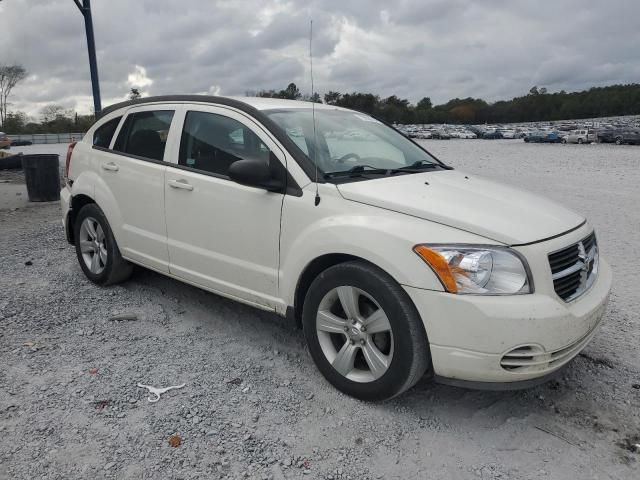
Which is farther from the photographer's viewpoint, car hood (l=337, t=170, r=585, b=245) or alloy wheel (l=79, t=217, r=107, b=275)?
alloy wheel (l=79, t=217, r=107, b=275)

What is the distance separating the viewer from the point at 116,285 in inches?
199

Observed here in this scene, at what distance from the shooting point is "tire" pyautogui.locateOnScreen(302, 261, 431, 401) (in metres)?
2.82

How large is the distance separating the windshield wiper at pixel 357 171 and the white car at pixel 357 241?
2 centimetres

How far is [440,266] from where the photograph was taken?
270 cm

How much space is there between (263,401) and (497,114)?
16634cm

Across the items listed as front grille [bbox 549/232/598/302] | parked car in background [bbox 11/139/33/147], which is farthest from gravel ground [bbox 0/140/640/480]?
parked car in background [bbox 11/139/33/147]

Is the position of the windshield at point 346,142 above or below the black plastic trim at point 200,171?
above

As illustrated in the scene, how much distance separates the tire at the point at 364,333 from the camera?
282 centimetres

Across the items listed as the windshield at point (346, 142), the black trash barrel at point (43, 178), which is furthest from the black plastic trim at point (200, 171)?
the black trash barrel at point (43, 178)

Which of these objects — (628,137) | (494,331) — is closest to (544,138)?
(628,137)

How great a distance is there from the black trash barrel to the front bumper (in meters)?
9.09

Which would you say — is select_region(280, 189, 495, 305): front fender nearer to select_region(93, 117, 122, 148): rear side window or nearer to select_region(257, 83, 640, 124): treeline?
select_region(93, 117, 122, 148): rear side window

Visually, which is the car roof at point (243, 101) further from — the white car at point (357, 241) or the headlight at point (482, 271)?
the headlight at point (482, 271)

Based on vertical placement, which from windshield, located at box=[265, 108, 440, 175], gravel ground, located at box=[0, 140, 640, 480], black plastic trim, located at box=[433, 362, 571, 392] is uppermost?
windshield, located at box=[265, 108, 440, 175]
